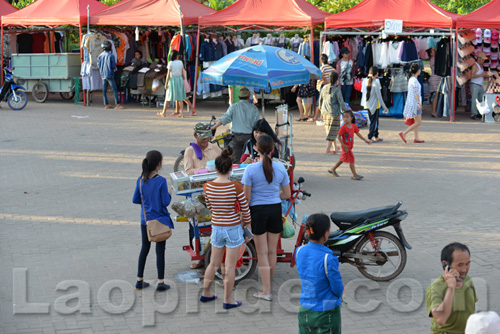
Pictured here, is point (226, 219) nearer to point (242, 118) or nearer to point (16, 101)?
point (242, 118)

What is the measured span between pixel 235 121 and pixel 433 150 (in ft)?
20.0

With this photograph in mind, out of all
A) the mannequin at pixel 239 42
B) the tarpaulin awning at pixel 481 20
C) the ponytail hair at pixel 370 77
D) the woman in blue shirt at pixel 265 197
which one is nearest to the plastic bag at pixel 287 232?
the woman in blue shirt at pixel 265 197

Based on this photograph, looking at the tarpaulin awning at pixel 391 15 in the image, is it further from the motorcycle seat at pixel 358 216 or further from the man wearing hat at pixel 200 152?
the motorcycle seat at pixel 358 216

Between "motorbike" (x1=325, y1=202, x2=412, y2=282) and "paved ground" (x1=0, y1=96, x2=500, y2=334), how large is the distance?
246mm

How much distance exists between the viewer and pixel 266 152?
20.6 feet

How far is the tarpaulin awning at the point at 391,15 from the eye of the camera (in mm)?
17469

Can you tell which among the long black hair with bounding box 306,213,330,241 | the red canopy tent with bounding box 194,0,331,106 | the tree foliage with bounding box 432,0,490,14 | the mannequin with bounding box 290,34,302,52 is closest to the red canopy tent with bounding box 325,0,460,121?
the red canopy tent with bounding box 194,0,331,106

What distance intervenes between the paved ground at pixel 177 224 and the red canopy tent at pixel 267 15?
3088 millimetres

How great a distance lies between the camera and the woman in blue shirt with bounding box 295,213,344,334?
4.63m

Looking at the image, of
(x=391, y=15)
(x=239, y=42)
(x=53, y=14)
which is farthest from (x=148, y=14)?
(x=391, y=15)

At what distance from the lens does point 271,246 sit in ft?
21.3

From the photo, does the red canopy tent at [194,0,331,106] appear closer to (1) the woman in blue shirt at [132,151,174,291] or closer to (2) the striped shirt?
(1) the woman in blue shirt at [132,151,174,291]

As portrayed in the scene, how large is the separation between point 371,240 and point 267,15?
490 inches

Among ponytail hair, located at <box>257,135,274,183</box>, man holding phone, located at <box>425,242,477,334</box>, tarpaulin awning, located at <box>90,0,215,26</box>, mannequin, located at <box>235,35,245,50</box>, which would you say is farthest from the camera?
mannequin, located at <box>235,35,245,50</box>
